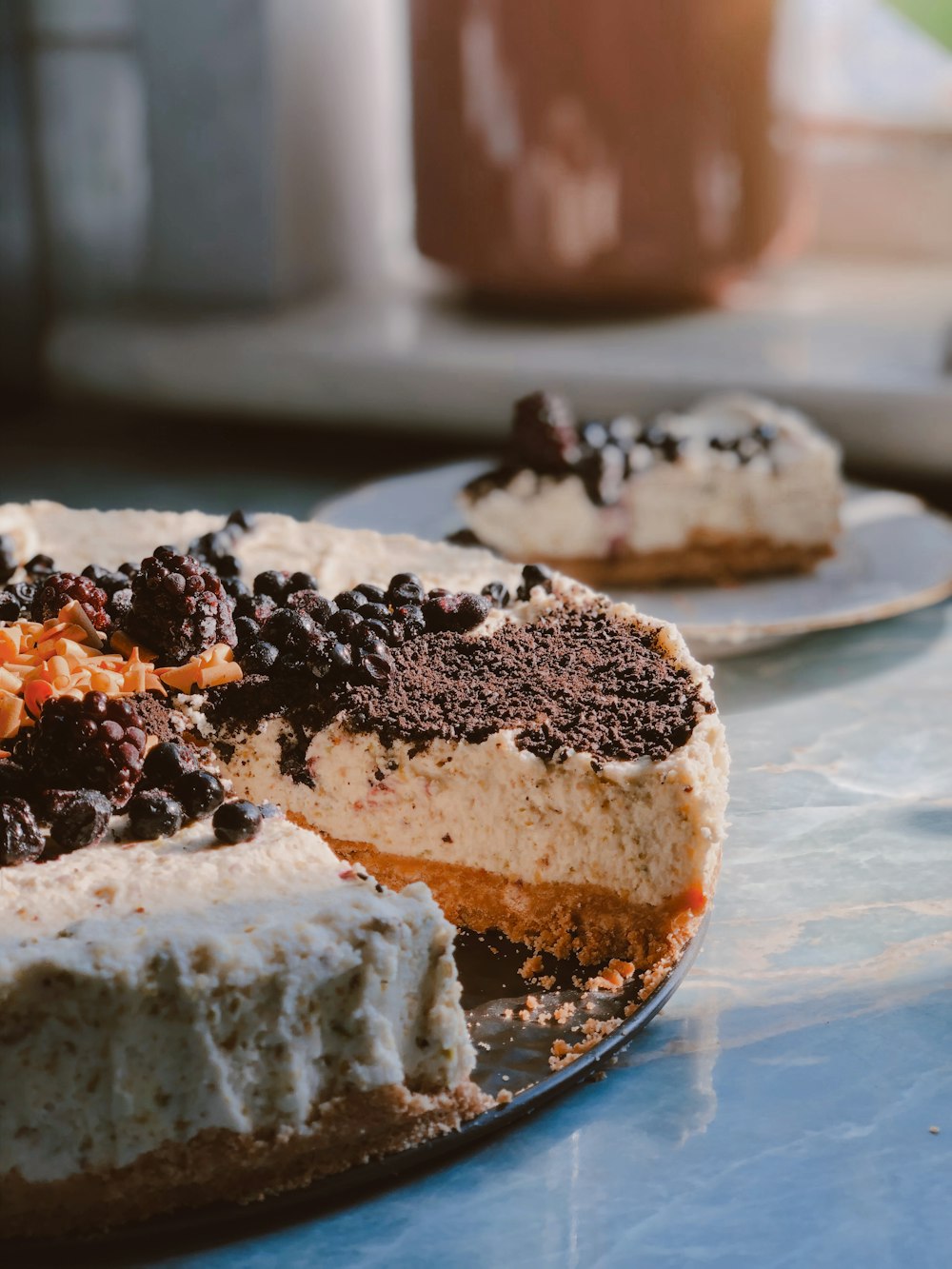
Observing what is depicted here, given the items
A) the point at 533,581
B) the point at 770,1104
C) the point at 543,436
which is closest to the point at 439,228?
the point at 543,436

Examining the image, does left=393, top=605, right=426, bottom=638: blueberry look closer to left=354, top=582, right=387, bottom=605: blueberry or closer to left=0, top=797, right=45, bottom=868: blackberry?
left=354, top=582, right=387, bottom=605: blueberry

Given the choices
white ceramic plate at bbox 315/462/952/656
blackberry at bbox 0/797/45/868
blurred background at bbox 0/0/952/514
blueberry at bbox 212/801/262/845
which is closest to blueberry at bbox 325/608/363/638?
blueberry at bbox 212/801/262/845

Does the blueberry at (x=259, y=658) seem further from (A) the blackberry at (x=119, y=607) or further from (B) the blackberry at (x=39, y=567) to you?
(B) the blackberry at (x=39, y=567)

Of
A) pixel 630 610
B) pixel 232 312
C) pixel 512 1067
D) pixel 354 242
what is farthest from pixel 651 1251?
pixel 354 242

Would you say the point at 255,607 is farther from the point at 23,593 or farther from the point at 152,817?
the point at 152,817

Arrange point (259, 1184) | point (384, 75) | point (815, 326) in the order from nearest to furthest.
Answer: point (259, 1184) → point (815, 326) → point (384, 75)

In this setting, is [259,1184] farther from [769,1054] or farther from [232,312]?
[232,312]

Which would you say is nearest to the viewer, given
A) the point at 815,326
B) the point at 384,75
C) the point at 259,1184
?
the point at 259,1184
